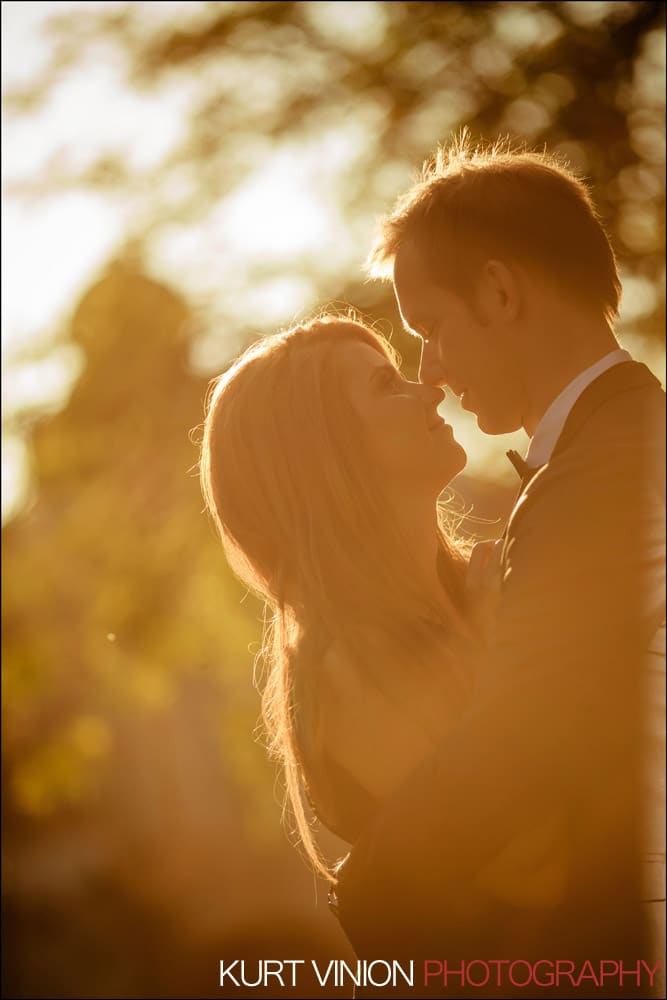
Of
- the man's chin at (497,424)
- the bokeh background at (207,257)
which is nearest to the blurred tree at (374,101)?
the bokeh background at (207,257)

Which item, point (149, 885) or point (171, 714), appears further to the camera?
point (171, 714)

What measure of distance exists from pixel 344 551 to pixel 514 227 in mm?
1022

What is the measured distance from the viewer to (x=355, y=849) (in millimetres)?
2842

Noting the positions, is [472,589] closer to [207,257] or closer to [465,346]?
[465,346]

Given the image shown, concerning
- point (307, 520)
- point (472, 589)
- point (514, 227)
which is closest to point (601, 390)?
point (514, 227)

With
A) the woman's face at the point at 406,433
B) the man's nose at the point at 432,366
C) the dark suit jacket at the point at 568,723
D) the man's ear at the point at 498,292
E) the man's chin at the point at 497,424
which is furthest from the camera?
the woman's face at the point at 406,433

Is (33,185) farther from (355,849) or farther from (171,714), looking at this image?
(171,714)

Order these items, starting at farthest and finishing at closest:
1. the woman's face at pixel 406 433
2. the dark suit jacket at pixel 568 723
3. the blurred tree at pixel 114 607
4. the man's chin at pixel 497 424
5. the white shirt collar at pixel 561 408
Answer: the blurred tree at pixel 114 607 → the woman's face at pixel 406 433 → the man's chin at pixel 497 424 → the white shirt collar at pixel 561 408 → the dark suit jacket at pixel 568 723

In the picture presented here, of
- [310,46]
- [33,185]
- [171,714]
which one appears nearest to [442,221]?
[310,46]

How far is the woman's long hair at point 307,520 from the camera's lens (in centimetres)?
329

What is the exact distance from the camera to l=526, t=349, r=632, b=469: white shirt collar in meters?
2.74

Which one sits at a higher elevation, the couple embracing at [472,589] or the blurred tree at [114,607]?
the couple embracing at [472,589]

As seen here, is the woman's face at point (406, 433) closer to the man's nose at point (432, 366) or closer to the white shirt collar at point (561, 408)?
the man's nose at point (432, 366)

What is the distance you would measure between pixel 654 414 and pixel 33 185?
5.54 m
